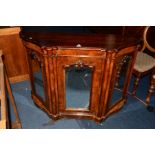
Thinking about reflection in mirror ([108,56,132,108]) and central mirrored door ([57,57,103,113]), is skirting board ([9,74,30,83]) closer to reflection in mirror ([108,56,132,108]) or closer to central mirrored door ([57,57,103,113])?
central mirrored door ([57,57,103,113])

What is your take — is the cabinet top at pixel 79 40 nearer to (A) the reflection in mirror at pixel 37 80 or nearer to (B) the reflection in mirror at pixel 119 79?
(B) the reflection in mirror at pixel 119 79

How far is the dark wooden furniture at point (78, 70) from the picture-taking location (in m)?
1.78

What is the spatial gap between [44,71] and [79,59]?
15.3 inches

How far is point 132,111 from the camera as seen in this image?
8.52ft

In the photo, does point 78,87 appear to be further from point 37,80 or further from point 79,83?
point 37,80

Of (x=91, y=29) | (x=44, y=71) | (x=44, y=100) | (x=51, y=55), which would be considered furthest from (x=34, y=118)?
(x=91, y=29)

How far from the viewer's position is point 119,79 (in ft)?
7.36

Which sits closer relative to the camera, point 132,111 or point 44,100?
point 44,100

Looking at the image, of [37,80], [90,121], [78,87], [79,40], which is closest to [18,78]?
[37,80]

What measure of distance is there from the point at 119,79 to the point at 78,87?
456 millimetres

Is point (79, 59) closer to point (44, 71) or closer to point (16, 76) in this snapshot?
point (44, 71)

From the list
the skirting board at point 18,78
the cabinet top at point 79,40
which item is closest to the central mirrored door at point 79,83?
the cabinet top at point 79,40

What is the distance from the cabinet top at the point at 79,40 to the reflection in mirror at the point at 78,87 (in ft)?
0.81

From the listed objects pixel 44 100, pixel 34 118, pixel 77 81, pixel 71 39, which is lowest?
pixel 34 118
